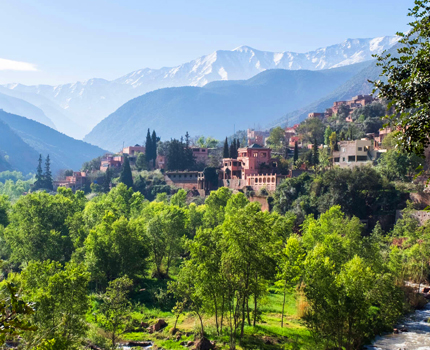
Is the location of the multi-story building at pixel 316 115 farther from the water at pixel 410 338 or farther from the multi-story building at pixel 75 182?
the water at pixel 410 338

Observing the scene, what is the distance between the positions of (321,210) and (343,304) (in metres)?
37.5

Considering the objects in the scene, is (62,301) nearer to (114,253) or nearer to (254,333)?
(254,333)

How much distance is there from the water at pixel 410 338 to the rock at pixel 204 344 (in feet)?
38.2

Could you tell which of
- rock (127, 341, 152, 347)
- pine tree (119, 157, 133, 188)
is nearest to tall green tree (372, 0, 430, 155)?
rock (127, 341, 152, 347)

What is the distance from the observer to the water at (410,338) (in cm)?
3400

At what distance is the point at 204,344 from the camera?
33.4m

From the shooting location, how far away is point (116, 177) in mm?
121375

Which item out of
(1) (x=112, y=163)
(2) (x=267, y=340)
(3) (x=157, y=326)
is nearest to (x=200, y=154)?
(1) (x=112, y=163)

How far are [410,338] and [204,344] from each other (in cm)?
1519

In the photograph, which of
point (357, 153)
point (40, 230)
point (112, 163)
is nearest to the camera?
point (40, 230)

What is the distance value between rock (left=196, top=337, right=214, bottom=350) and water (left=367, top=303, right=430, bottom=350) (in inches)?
459

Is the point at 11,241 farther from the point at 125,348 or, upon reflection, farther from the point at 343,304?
the point at 343,304

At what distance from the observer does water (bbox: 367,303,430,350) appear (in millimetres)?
34000

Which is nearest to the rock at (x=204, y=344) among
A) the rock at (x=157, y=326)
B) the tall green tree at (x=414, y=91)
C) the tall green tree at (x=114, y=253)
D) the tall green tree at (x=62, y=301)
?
the rock at (x=157, y=326)
